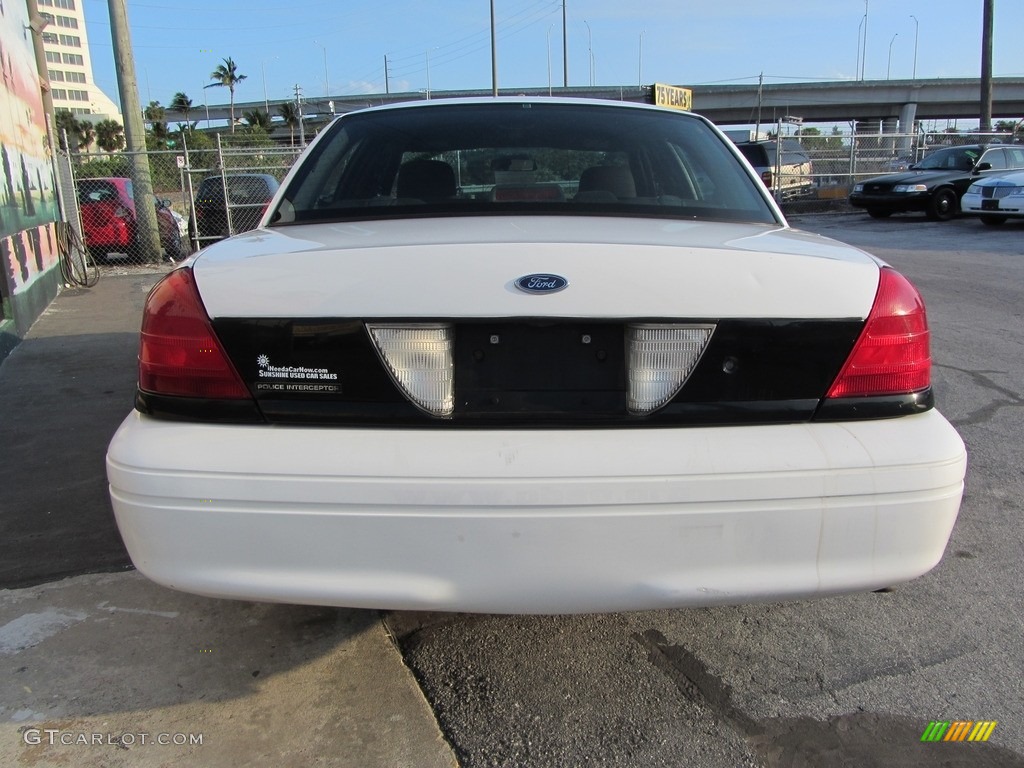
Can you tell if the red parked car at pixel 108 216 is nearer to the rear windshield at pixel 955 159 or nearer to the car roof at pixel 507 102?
the car roof at pixel 507 102

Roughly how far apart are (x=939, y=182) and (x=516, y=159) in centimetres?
1875

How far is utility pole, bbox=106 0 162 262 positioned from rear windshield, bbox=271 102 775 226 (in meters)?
11.1

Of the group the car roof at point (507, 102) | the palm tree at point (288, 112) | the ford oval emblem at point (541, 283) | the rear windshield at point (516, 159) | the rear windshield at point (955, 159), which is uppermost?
the palm tree at point (288, 112)

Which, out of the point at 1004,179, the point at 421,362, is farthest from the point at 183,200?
the point at 1004,179

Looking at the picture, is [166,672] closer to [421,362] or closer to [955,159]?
[421,362]

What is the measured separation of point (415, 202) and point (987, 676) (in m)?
2.30

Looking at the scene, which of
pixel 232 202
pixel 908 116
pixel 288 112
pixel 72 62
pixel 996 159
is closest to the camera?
pixel 232 202

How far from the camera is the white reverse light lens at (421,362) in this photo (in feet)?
6.39

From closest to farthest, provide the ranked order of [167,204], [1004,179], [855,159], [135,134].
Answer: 1. [135,134]
2. [167,204]
3. [1004,179]
4. [855,159]

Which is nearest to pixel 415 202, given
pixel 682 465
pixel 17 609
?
pixel 682 465

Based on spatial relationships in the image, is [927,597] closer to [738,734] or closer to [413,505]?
[738,734]

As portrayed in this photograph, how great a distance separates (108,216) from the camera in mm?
13430

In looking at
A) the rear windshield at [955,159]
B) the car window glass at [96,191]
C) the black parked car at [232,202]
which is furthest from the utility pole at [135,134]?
the rear windshield at [955,159]

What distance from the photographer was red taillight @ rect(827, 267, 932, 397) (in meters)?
2.02
